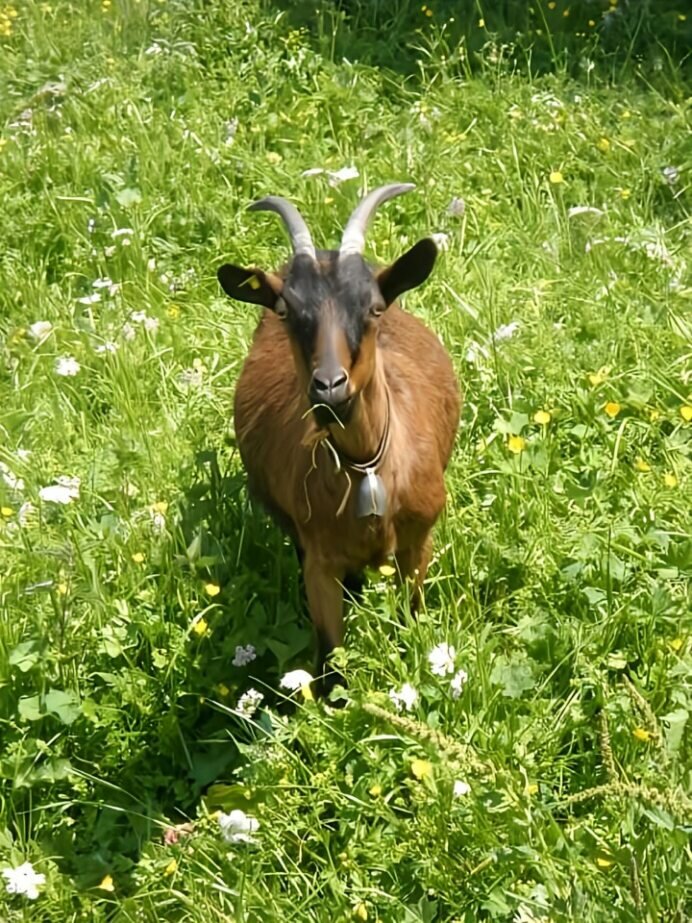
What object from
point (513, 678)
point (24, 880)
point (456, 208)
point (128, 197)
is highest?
point (456, 208)

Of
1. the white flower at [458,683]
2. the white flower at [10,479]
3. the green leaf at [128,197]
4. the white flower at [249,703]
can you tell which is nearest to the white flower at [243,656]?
the white flower at [249,703]

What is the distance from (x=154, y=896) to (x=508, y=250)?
11.4 feet

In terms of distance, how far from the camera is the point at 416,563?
13.9 ft

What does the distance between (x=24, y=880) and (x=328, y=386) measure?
61.9 inches

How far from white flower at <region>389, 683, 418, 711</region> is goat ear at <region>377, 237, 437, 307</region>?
1.10m

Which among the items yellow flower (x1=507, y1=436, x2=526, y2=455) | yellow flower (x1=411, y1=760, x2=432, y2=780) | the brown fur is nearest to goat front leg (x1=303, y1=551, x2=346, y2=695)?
the brown fur

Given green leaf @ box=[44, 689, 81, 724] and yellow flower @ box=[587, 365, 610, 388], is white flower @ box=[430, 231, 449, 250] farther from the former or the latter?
green leaf @ box=[44, 689, 81, 724]

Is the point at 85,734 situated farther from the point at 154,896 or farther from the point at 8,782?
the point at 154,896

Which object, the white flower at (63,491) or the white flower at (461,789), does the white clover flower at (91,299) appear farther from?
the white flower at (461,789)

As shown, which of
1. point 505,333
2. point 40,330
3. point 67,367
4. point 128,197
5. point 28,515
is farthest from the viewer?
point 128,197

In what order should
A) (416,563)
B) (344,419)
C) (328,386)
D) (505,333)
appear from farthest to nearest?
(505,333) < (416,563) < (344,419) < (328,386)

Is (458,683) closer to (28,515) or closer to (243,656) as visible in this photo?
(243,656)

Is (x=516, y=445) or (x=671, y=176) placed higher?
(x=671, y=176)

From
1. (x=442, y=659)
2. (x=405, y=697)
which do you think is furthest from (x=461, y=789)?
(x=442, y=659)
